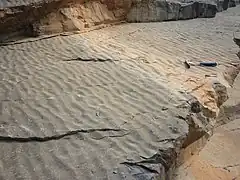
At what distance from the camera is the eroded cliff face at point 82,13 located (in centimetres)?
646

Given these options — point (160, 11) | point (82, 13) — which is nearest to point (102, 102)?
point (82, 13)

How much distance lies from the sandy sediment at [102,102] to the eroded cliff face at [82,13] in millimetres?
460

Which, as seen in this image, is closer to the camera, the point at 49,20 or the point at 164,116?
the point at 164,116

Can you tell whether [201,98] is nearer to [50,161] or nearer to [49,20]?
[50,161]

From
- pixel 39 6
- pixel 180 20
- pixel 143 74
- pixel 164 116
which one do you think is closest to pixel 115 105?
pixel 164 116

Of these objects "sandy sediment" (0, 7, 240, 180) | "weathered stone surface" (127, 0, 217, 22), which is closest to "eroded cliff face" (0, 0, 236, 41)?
"weathered stone surface" (127, 0, 217, 22)

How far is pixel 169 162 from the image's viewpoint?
10.7 feet

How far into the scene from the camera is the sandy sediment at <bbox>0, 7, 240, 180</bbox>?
3.12 m

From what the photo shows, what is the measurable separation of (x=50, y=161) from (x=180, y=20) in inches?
242

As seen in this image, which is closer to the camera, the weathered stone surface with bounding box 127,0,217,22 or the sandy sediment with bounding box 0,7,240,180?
the sandy sediment with bounding box 0,7,240,180

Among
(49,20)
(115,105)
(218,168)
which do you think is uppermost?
(49,20)

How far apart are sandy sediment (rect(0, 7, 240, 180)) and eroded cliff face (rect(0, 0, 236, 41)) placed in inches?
18.1

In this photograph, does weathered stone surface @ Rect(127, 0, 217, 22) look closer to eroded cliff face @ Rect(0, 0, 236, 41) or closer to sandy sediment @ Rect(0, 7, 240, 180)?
eroded cliff face @ Rect(0, 0, 236, 41)

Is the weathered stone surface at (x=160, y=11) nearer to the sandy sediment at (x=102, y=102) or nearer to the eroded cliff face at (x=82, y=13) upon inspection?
the eroded cliff face at (x=82, y=13)
